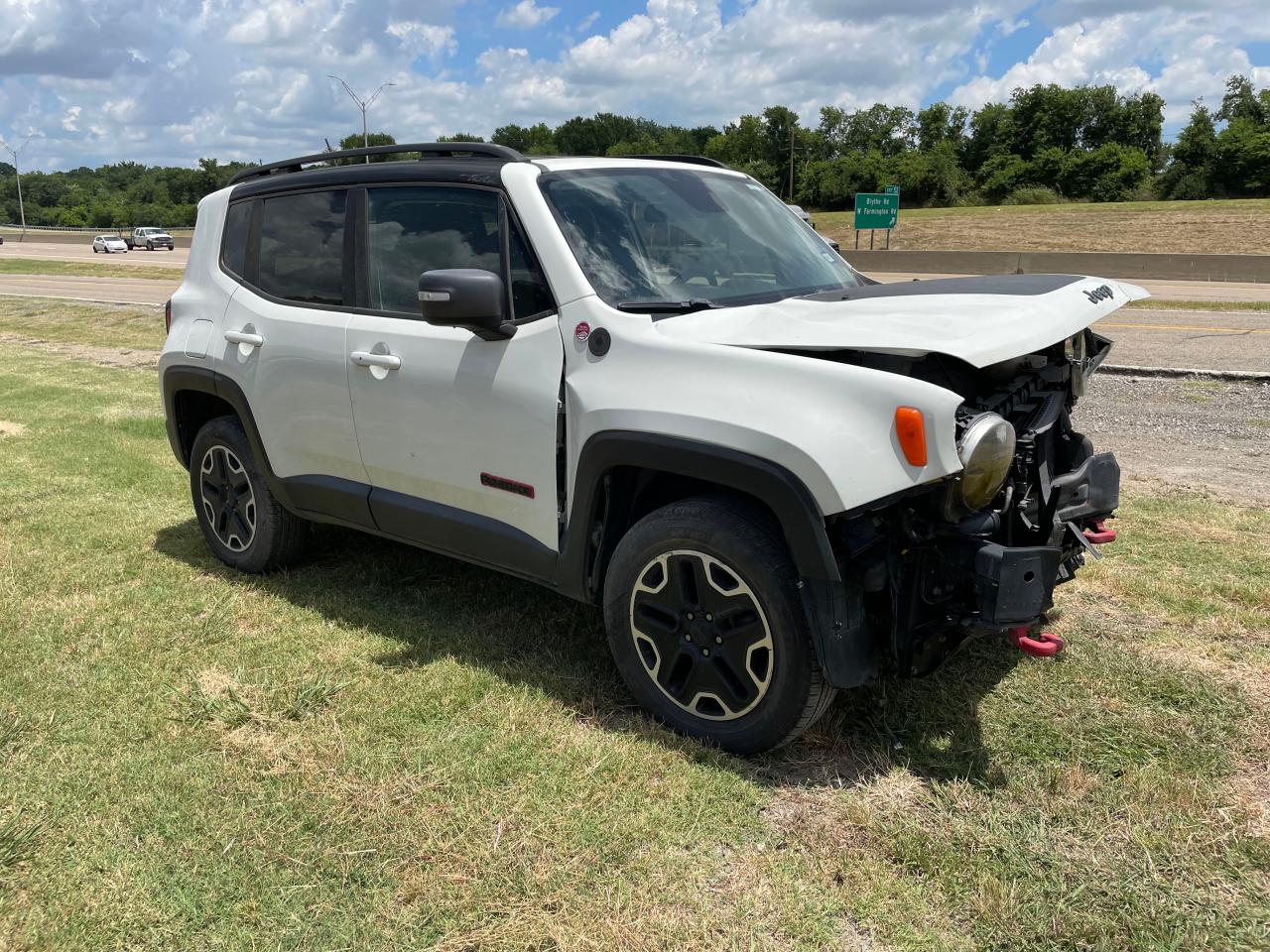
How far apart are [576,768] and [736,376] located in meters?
1.37

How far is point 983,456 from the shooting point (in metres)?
2.82

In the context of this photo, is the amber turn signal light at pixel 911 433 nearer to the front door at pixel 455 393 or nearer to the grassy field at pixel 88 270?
the front door at pixel 455 393

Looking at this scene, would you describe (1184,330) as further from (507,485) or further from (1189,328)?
(507,485)

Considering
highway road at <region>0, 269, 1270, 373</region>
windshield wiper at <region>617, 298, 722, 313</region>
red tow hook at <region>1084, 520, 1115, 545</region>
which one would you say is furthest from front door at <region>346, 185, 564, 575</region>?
highway road at <region>0, 269, 1270, 373</region>

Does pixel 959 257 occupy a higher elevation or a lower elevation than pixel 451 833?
higher

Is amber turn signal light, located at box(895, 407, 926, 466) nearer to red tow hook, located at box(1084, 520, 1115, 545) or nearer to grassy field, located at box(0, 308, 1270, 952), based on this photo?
grassy field, located at box(0, 308, 1270, 952)

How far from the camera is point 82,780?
128 inches

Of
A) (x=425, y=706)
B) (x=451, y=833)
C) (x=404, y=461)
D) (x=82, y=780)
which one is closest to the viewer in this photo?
(x=451, y=833)

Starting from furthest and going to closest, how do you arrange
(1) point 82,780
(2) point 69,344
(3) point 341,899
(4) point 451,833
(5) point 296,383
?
(2) point 69,344 → (5) point 296,383 → (1) point 82,780 → (4) point 451,833 → (3) point 341,899

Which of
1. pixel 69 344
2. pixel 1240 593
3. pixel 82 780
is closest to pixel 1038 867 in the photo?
pixel 1240 593

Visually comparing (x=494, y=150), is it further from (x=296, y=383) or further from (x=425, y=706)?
(x=425, y=706)

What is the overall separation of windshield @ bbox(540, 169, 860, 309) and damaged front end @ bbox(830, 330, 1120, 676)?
85cm

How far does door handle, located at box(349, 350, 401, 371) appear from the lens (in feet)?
13.1

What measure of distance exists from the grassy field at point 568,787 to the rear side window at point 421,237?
1493 millimetres
